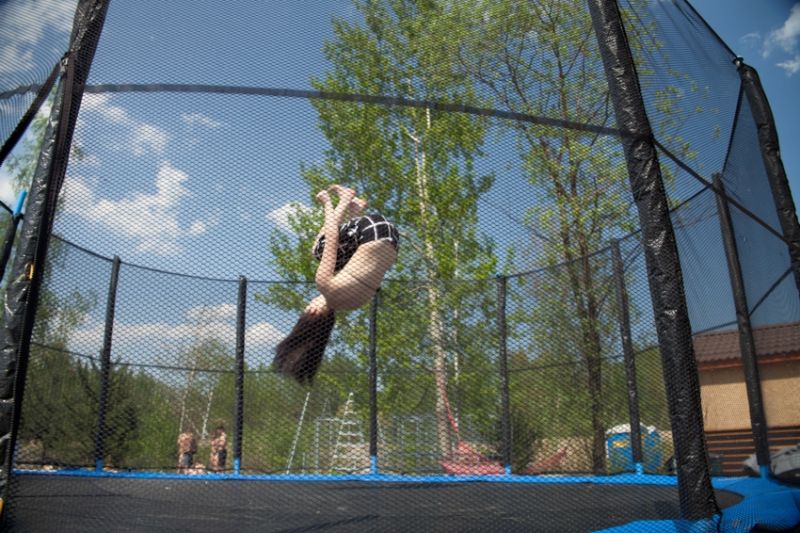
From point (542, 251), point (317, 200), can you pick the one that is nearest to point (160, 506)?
point (317, 200)

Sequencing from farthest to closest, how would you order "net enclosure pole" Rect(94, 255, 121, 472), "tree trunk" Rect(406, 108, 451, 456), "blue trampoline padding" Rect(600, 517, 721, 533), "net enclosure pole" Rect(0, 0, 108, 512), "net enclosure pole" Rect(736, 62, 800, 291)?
"net enclosure pole" Rect(94, 255, 121, 472) → "tree trunk" Rect(406, 108, 451, 456) → "net enclosure pole" Rect(736, 62, 800, 291) → "net enclosure pole" Rect(0, 0, 108, 512) → "blue trampoline padding" Rect(600, 517, 721, 533)

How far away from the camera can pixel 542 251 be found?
2033mm

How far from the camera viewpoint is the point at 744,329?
2475mm

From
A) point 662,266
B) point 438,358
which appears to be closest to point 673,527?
point 662,266

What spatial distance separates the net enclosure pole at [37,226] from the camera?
1.57m

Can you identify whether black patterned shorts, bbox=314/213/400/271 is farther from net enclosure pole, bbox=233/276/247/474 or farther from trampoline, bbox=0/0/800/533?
net enclosure pole, bbox=233/276/247/474

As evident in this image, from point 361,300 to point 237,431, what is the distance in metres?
2.16

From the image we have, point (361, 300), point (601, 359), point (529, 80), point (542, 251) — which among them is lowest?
point (601, 359)

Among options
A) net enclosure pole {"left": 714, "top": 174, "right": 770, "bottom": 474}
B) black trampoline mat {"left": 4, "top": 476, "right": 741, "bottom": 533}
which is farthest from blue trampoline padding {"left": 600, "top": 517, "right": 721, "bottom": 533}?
net enclosure pole {"left": 714, "top": 174, "right": 770, "bottom": 474}

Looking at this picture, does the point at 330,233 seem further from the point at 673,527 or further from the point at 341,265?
the point at 673,527

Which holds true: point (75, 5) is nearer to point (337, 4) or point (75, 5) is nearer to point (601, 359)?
point (337, 4)

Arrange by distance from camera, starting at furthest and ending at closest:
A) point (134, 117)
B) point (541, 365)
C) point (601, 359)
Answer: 1. point (541, 365)
2. point (601, 359)
3. point (134, 117)

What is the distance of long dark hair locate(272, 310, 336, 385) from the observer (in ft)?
6.78

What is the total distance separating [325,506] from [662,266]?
164 centimetres
